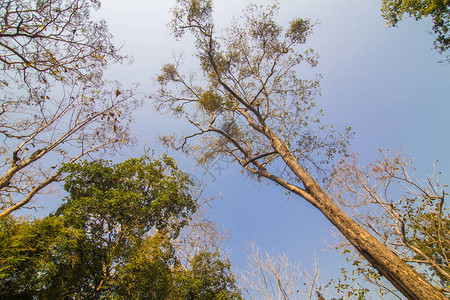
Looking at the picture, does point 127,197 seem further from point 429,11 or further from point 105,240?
point 429,11

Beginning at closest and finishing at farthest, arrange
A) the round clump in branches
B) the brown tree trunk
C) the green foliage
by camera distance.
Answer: the brown tree trunk < the green foliage < the round clump in branches

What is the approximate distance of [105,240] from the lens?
518 centimetres

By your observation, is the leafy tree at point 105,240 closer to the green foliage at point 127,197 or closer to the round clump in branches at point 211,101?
the green foliage at point 127,197

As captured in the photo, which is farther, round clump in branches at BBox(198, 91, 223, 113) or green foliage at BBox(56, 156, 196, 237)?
round clump in branches at BBox(198, 91, 223, 113)

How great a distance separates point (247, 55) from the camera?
9.88 m

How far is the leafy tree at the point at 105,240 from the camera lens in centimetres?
364

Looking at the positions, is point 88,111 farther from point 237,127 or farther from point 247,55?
point 247,55

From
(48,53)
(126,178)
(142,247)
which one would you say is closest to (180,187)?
(126,178)

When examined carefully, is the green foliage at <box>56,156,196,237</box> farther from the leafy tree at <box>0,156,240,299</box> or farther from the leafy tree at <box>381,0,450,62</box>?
the leafy tree at <box>381,0,450,62</box>

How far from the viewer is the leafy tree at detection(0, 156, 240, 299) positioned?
3641 mm

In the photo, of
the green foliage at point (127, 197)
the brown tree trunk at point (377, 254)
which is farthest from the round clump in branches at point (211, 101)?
the brown tree trunk at point (377, 254)

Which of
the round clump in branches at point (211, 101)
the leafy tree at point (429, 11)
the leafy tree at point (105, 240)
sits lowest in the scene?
the leafy tree at point (105, 240)

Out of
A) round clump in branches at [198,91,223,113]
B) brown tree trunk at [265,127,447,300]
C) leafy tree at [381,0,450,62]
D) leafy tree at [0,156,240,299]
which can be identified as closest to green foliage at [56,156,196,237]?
leafy tree at [0,156,240,299]

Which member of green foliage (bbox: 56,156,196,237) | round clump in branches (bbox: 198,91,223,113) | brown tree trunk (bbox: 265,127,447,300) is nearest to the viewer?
brown tree trunk (bbox: 265,127,447,300)
